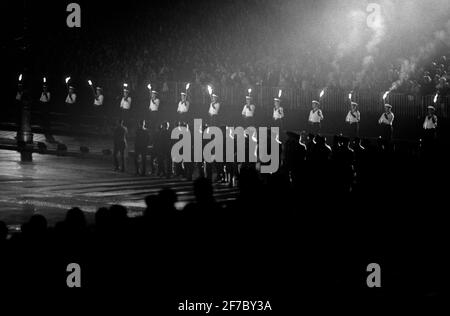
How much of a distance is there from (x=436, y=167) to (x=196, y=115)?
815 inches

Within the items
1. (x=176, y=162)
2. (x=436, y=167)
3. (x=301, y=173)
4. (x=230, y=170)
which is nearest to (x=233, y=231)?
(x=301, y=173)

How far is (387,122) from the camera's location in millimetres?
31484

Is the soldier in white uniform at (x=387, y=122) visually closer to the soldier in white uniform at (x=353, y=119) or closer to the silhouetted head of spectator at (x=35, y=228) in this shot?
the soldier in white uniform at (x=353, y=119)

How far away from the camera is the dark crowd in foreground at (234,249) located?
852 centimetres

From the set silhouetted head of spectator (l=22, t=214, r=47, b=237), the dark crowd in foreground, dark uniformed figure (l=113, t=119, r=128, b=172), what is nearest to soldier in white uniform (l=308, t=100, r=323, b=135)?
dark uniformed figure (l=113, t=119, r=128, b=172)

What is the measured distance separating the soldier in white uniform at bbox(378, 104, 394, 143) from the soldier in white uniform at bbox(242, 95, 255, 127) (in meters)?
6.29

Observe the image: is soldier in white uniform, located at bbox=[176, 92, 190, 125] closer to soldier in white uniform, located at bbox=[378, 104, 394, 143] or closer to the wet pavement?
the wet pavement

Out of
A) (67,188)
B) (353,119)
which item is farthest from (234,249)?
(353,119)

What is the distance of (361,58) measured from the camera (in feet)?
123

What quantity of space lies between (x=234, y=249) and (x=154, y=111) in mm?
30272

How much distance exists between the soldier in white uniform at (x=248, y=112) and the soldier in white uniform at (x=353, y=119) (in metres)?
4.68

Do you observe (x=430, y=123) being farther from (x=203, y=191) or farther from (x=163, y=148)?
(x=203, y=191)

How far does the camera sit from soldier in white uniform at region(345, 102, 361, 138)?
32469mm

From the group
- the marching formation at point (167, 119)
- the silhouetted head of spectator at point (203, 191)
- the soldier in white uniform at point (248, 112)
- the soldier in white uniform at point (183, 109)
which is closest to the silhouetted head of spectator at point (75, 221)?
the silhouetted head of spectator at point (203, 191)
